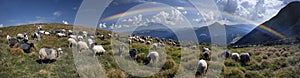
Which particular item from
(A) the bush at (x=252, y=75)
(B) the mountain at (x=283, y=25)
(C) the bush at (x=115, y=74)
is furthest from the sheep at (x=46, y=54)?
(B) the mountain at (x=283, y=25)

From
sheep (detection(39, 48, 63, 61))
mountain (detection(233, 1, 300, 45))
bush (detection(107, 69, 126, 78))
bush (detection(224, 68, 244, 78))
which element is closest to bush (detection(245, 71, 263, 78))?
bush (detection(224, 68, 244, 78))

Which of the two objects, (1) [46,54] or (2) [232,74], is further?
(1) [46,54]

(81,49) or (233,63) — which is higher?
(81,49)

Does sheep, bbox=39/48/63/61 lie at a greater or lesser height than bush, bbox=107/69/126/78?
greater

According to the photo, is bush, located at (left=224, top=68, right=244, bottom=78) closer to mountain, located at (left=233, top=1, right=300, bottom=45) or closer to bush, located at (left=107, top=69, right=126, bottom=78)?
bush, located at (left=107, top=69, right=126, bottom=78)

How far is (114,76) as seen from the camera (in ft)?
48.8

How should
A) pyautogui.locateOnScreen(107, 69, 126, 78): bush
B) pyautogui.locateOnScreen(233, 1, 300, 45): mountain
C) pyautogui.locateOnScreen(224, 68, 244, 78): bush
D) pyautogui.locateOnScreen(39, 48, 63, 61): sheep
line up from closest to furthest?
pyautogui.locateOnScreen(107, 69, 126, 78): bush, pyautogui.locateOnScreen(224, 68, 244, 78): bush, pyautogui.locateOnScreen(39, 48, 63, 61): sheep, pyautogui.locateOnScreen(233, 1, 300, 45): mountain

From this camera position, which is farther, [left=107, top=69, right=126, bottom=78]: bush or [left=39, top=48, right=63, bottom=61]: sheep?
[left=39, top=48, right=63, bottom=61]: sheep

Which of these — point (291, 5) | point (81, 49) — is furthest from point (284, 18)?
point (81, 49)

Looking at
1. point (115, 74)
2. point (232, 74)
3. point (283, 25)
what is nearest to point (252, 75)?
point (232, 74)

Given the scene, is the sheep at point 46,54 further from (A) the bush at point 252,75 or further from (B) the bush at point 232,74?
(A) the bush at point 252,75

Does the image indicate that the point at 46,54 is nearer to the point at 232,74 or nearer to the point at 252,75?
the point at 232,74

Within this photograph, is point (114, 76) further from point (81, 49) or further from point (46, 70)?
point (81, 49)

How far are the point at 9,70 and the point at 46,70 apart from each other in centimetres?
207
